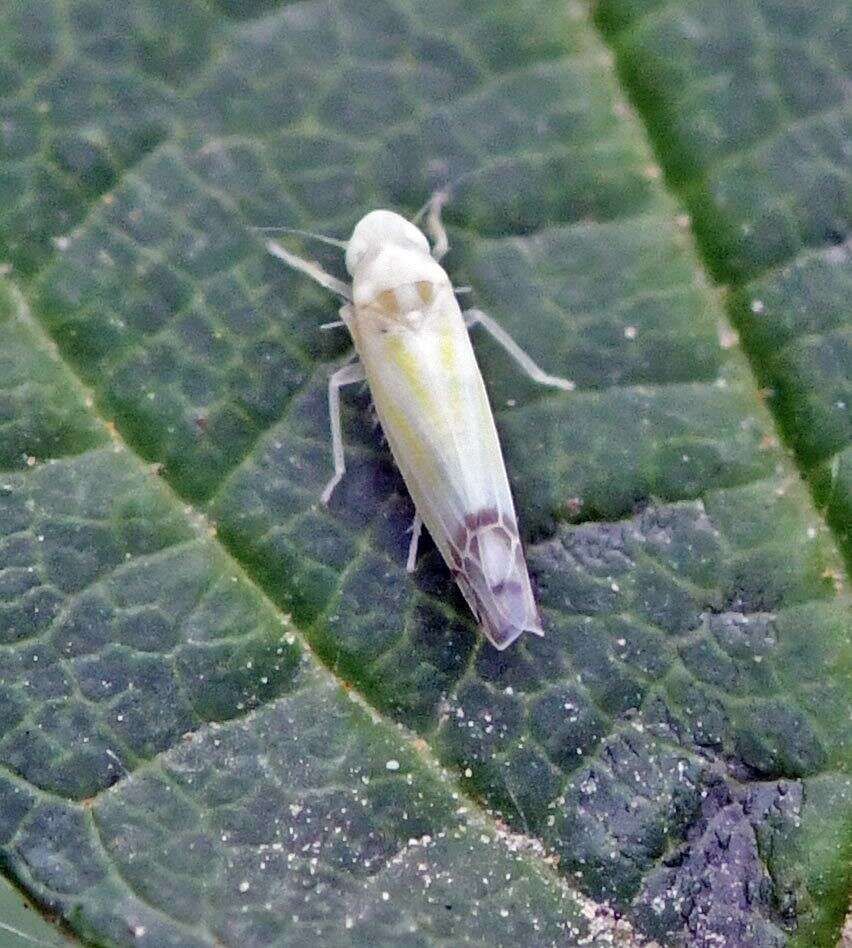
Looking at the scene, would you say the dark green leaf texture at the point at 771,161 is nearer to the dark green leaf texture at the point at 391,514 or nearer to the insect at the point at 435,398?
the dark green leaf texture at the point at 391,514

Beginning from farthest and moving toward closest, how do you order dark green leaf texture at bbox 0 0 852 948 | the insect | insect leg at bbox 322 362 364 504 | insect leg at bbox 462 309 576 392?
insect leg at bbox 462 309 576 392
insect leg at bbox 322 362 364 504
the insect
dark green leaf texture at bbox 0 0 852 948

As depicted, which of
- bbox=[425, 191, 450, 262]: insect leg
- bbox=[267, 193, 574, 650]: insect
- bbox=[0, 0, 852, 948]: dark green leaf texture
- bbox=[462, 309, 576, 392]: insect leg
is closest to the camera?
bbox=[0, 0, 852, 948]: dark green leaf texture

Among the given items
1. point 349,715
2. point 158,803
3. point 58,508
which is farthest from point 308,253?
point 158,803

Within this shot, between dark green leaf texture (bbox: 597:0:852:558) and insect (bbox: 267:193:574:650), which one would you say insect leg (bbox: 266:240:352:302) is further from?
dark green leaf texture (bbox: 597:0:852:558)

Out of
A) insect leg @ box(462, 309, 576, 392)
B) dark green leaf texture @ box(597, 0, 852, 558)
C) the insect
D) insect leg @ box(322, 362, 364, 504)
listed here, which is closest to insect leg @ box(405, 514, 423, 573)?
the insect

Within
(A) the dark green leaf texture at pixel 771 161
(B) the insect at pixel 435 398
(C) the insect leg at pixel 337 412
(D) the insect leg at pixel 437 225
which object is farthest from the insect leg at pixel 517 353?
(A) the dark green leaf texture at pixel 771 161

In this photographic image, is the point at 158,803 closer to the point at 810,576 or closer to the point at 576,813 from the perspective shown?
the point at 576,813

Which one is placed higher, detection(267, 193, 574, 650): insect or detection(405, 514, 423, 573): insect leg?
detection(267, 193, 574, 650): insect
